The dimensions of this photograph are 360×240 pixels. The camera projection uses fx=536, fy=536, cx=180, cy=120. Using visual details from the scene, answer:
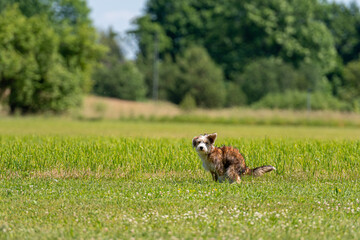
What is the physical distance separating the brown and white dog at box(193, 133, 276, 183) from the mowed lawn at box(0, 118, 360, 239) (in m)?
0.29

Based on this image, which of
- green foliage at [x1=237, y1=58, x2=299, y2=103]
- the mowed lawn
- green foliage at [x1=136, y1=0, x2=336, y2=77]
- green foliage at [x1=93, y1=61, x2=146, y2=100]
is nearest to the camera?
the mowed lawn

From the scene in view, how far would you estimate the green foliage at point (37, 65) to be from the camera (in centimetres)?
4878

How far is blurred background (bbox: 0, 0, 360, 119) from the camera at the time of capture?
2004 inches

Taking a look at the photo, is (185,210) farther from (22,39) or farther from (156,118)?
(22,39)

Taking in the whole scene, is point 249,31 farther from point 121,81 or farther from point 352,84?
point 121,81

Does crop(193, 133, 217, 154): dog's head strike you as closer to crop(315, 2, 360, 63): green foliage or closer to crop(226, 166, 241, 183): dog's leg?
crop(226, 166, 241, 183): dog's leg

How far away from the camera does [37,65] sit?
5000cm

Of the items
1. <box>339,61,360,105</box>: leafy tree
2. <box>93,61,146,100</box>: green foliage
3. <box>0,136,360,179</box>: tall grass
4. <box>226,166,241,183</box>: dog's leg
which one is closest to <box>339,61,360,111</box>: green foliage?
<box>339,61,360,105</box>: leafy tree

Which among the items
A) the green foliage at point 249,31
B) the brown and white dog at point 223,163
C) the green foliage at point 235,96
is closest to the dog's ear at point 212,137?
the brown and white dog at point 223,163

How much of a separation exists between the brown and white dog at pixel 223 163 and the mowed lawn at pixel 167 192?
0.29m

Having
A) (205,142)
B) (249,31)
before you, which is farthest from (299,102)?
(205,142)

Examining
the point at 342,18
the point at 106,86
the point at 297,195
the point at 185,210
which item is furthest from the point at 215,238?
the point at 342,18

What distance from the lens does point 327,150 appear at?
14156 mm

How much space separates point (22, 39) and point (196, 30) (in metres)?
41.7
